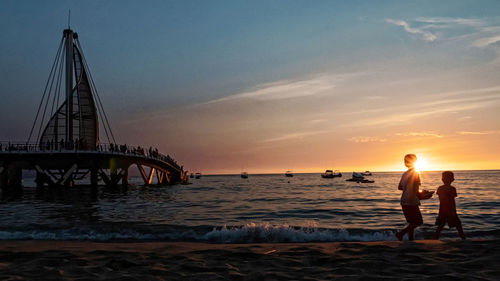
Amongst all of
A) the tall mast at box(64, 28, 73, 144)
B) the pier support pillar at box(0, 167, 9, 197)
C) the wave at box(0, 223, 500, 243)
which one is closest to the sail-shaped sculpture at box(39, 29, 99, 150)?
the tall mast at box(64, 28, 73, 144)

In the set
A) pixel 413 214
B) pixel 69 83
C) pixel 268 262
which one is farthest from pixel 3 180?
pixel 413 214

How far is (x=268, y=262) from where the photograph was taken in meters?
6.20

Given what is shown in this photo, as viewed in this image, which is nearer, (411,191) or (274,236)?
(411,191)

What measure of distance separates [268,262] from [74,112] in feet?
192

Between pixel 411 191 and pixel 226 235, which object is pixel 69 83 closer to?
pixel 226 235

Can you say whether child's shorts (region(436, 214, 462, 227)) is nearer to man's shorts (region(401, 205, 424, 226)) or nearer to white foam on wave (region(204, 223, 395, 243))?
man's shorts (region(401, 205, 424, 226))

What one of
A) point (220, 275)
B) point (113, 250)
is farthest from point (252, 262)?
point (113, 250)

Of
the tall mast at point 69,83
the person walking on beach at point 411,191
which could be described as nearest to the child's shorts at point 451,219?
the person walking on beach at point 411,191

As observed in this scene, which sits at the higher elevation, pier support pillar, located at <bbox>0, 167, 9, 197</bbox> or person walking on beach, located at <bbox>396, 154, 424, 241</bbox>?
person walking on beach, located at <bbox>396, 154, 424, 241</bbox>

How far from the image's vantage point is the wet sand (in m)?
5.28

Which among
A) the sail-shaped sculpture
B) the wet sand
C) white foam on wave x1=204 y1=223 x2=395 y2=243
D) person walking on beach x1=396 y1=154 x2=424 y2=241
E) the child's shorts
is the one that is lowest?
white foam on wave x1=204 y1=223 x2=395 y2=243

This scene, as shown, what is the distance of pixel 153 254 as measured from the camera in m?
7.02

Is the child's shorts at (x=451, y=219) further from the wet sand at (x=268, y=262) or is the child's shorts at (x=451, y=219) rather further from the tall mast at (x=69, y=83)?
the tall mast at (x=69, y=83)

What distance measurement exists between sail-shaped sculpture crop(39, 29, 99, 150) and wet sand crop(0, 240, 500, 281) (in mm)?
49742
